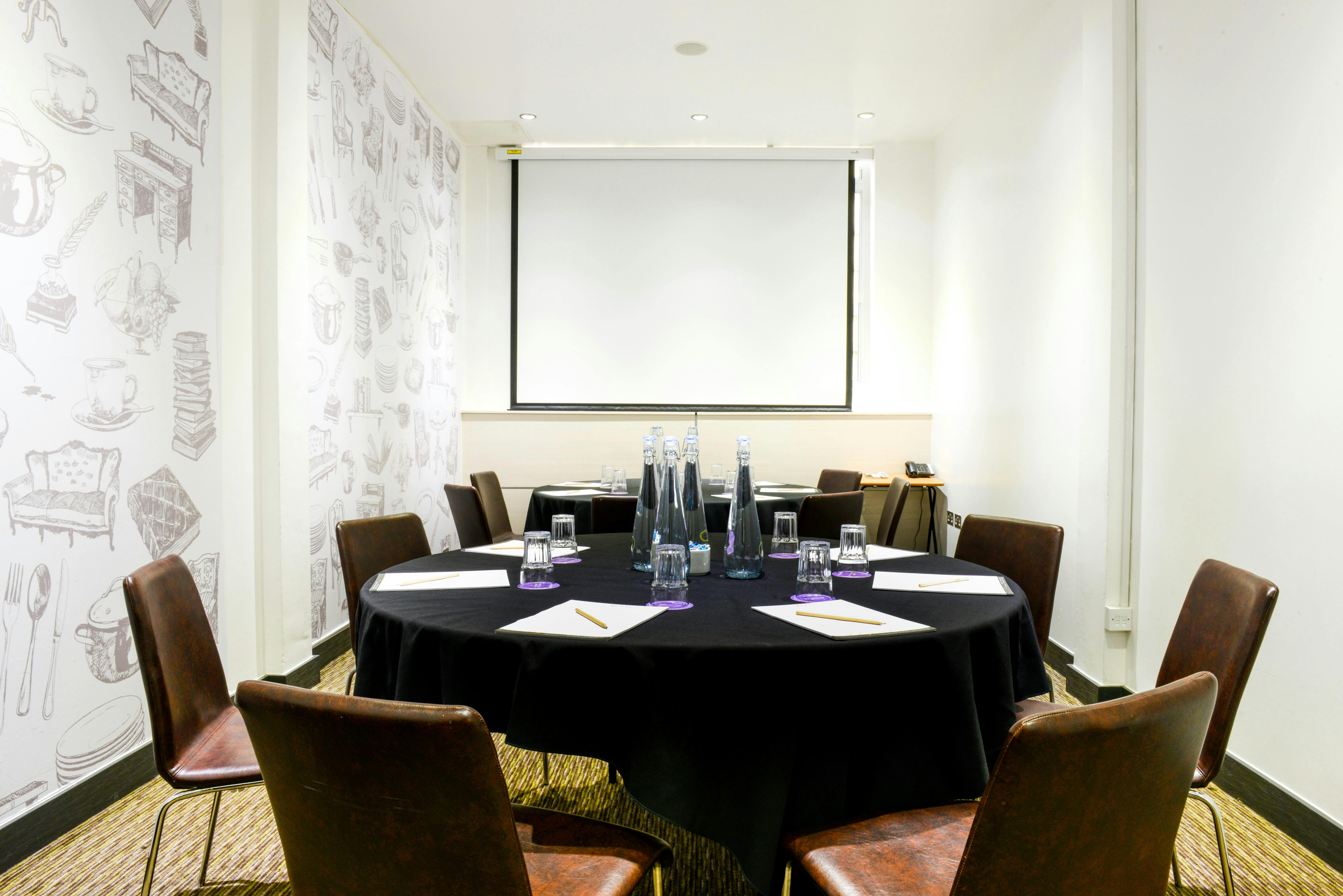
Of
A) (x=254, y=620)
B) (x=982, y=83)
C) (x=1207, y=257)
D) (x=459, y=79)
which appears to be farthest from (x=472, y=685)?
(x=982, y=83)

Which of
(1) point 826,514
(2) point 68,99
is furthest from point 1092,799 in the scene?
(2) point 68,99

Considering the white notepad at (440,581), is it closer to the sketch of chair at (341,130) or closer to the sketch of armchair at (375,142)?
the sketch of chair at (341,130)

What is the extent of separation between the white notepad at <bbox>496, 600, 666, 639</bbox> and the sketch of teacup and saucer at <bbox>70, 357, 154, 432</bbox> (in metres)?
1.68

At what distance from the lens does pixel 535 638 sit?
4.46ft

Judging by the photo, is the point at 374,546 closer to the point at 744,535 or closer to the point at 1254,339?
the point at 744,535

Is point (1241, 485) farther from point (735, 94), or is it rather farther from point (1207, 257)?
point (735, 94)

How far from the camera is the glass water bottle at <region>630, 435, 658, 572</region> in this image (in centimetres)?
191

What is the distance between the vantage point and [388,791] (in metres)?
0.88

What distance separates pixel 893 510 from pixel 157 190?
337cm

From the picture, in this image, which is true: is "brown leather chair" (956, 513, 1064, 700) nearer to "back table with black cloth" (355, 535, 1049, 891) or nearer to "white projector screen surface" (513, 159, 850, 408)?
"back table with black cloth" (355, 535, 1049, 891)

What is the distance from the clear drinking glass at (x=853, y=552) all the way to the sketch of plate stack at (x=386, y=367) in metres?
3.11

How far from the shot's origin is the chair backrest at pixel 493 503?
4207 millimetres

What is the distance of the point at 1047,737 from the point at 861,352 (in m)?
5.47

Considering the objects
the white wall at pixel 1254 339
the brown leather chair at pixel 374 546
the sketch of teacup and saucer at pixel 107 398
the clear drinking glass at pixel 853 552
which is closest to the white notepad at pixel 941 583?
the clear drinking glass at pixel 853 552
